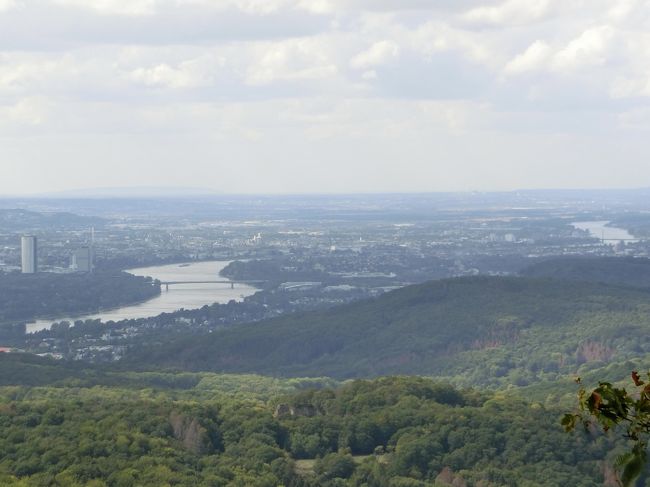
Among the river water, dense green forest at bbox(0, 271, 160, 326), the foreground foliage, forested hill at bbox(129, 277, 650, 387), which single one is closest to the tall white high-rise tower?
dense green forest at bbox(0, 271, 160, 326)

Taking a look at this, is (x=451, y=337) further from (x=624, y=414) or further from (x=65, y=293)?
(x=624, y=414)

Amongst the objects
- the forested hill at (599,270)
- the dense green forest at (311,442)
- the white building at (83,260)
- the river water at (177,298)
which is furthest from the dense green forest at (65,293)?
the dense green forest at (311,442)

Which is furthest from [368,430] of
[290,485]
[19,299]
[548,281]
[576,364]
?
[19,299]

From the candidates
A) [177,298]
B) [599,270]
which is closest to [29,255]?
[177,298]

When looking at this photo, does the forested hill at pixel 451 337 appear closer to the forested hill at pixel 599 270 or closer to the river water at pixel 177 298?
the river water at pixel 177 298

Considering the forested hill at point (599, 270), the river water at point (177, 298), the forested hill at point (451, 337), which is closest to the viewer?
the forested hill at point (451, 337)

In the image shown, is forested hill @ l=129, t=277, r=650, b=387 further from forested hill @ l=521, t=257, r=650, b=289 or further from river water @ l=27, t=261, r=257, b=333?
forested hill @ l=521, t=257, r=650, b=289
